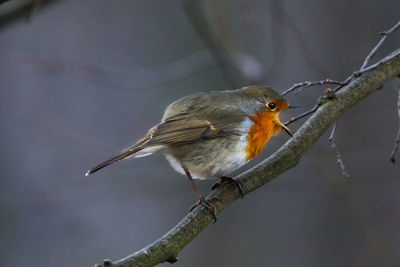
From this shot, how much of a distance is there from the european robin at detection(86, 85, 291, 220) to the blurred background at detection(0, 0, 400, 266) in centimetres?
107

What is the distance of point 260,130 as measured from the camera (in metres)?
3.06

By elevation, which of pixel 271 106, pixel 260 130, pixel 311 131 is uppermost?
pixel 271 106

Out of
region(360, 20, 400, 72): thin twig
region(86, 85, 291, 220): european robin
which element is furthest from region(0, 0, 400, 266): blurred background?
region(360, 20, 400, 72): thin twig

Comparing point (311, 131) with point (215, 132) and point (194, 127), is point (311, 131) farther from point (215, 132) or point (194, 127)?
point (194, 127)

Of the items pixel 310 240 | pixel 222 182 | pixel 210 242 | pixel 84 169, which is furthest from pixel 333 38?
pixel 222 182

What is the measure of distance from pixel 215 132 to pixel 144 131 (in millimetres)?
2019

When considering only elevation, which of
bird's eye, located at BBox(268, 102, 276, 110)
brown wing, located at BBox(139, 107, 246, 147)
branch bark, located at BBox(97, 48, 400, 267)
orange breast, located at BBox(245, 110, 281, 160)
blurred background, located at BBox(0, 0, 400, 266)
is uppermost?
blurred background, located at BBox(0, 0, 400, 266)

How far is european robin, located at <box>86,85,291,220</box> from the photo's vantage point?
2.94m

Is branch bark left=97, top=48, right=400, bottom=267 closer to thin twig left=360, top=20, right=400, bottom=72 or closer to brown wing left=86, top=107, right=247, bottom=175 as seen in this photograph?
thin twig left=360, top=20, right=400, bottom=72

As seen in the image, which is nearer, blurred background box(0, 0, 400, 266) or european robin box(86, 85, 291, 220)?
european robin box(86, 85, 291, 220)

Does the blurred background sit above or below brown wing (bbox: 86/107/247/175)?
above

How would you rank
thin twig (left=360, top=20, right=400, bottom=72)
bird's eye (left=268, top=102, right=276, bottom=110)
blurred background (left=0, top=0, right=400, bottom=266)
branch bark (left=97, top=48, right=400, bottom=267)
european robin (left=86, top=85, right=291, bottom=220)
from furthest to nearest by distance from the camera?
blurred background (left=0, top=0, right=400, bottom=266), bird's eye (left=268, top=102, right=276, bottom=110), european robin (left=86, top=85, right=291, bottom=220), branch bark (left=97, top=48, right=400, bottom=267), thin twig (left=360, top=20, right=400, bottom=72)

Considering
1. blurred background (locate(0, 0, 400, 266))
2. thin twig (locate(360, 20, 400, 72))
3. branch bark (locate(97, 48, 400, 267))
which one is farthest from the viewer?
blurred background (locate(0, 0, 400, 266))

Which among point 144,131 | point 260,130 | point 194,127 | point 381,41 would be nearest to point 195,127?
point 194,127
